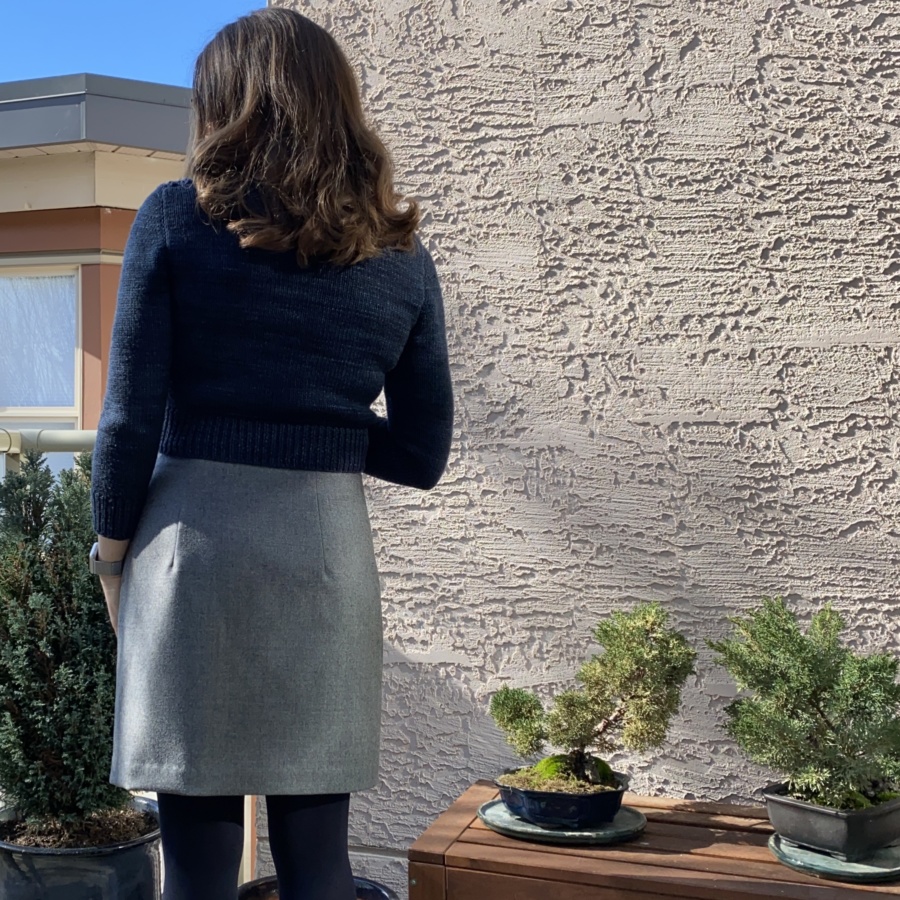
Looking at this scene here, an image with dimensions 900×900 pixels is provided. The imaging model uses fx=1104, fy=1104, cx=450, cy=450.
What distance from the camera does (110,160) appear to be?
4.99m

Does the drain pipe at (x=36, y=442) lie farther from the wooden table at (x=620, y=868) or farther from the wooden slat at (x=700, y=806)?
the wooden slat at (x=700, y=806)

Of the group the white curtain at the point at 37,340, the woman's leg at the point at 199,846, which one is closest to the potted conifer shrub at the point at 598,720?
the woman's leg at the point at 199,846

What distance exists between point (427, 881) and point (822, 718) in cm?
70

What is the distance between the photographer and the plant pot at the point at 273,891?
2.20 metres

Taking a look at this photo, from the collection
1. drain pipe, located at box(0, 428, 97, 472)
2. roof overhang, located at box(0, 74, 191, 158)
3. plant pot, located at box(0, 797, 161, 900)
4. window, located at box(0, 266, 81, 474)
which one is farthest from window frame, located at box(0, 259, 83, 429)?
plant pot, located at box(0, 797, 161, 900)

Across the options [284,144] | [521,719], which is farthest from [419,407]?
[521,719]

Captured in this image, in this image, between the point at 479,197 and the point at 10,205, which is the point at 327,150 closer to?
the point at 479,197

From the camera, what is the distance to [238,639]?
1.49 m

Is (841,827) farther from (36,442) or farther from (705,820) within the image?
(36,442)

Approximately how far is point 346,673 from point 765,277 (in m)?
1.21

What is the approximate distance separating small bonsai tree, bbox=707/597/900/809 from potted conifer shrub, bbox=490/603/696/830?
137 mm

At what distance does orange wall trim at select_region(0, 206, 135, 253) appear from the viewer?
16.7 feet

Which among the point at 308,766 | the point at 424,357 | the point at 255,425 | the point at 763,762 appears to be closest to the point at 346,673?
the point at 308,766

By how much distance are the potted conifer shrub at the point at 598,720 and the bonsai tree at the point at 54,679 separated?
2.57 feet
